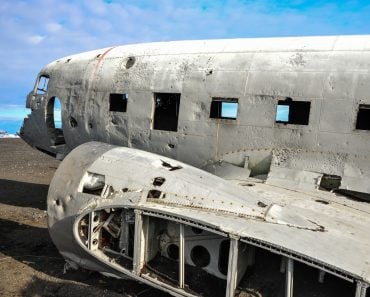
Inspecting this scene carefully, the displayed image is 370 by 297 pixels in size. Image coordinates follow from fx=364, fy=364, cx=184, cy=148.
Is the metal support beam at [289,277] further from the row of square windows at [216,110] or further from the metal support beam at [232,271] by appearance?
the row of square windows at [216,110]

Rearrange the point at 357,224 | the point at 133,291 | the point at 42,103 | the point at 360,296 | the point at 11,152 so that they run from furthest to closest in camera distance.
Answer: the point at 11,152 < the point at 42,103 < the point at 133,291 < the point at 357,224 < the point at 360,296

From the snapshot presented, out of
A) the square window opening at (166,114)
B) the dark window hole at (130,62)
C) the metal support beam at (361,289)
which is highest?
the dark window hole at (130,62)

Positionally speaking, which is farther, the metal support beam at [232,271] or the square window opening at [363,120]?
the square window opening at [363,120]

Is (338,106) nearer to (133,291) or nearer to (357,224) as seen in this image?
(357,224)

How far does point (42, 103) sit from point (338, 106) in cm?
960

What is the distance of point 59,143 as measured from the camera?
12.9m

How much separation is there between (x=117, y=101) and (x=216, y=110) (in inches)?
126

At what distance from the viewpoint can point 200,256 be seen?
7.03 metres

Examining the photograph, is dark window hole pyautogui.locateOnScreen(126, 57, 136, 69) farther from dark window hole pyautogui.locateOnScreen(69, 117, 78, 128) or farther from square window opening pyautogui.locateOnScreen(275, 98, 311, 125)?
square window opening pyautogui.locateOnScreen(275, 98, 311, 125)

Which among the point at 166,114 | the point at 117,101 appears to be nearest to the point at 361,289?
the point at 117,101

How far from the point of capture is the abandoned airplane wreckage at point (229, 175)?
6.11 meters

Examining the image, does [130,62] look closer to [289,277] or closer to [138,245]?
[138,245]

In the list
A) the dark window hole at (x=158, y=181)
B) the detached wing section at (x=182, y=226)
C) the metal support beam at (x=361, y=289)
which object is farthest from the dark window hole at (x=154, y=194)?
the metal support beam at (x=361, y=289)

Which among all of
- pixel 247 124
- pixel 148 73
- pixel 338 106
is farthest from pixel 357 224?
pixel 148 73
